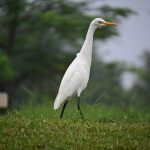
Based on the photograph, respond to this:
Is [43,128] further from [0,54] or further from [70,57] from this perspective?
[70,57]

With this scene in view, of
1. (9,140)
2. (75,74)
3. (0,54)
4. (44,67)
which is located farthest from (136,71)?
(9,140)

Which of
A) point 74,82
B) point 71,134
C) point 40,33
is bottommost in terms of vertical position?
point 40,33

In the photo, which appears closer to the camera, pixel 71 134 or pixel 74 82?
pixel 71 134

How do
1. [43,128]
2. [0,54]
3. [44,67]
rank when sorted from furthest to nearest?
[44,67] < [0,54] < [43,128]

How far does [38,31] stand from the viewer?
30.7 meters

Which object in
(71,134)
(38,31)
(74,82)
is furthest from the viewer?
(38,31)

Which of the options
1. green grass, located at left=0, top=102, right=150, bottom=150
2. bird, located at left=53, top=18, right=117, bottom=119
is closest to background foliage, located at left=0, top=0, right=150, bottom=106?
bird, located at left=53, top=18, right=117, bottom=119

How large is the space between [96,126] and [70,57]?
22886mm

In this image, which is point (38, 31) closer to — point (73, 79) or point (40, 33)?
point (40, 33)

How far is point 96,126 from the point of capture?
770 cm

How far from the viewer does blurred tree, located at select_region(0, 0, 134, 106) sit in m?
28.3

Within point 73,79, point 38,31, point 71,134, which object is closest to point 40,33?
point 38,31

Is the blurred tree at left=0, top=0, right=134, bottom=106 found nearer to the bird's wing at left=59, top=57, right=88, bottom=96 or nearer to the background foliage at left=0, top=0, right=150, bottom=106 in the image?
the background foliage at left=0, top=0, right=150, bottom=106

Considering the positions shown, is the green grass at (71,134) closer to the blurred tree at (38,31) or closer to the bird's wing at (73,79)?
the bird's wing at (73,79)
